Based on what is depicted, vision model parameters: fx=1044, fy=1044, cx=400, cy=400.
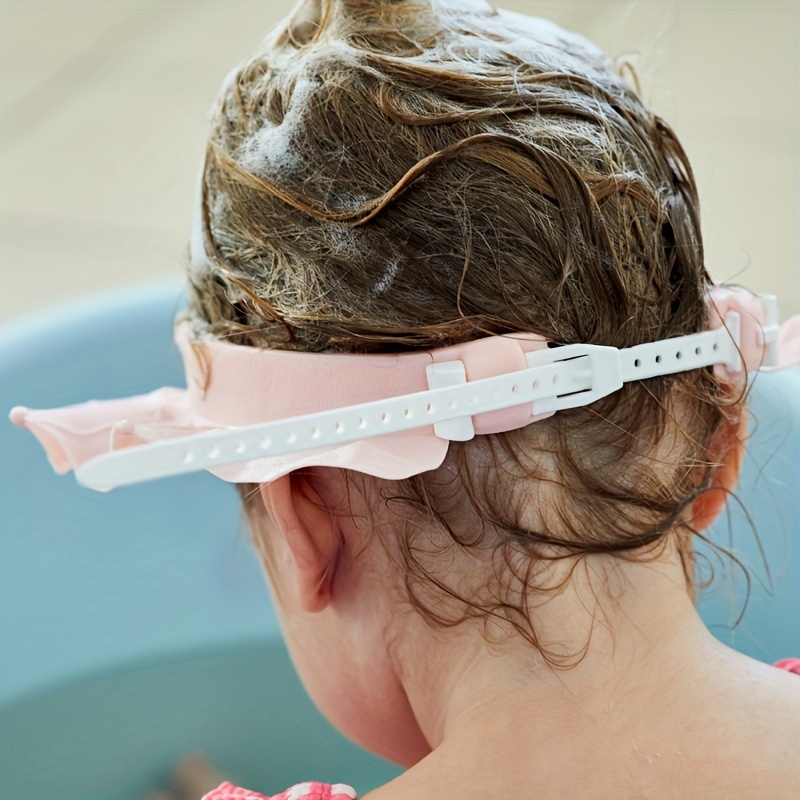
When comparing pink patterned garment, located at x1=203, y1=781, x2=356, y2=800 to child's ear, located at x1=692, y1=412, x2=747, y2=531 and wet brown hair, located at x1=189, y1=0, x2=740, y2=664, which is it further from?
child's ear, located at x1=692, y1=412, x2=747, y2=531

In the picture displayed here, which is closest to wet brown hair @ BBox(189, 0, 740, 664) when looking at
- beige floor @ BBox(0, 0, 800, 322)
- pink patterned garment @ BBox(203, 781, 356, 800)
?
pink patterned garment @ BBox(203, 781, 356, 800)

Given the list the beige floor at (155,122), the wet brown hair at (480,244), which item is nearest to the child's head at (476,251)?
the wet brown hair at (480,244)

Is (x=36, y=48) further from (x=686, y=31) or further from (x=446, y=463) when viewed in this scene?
(x=446, y=463)

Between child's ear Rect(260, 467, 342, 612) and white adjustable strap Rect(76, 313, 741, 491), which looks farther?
child's ear Rect(260, 467, 342, 612)

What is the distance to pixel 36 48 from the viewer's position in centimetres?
212

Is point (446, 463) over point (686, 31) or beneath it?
beneath

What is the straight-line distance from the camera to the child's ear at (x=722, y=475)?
71 centimetres

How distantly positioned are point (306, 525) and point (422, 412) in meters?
0.13

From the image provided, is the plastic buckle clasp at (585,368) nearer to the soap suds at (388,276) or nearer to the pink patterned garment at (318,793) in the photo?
the soap suds at (388,276)

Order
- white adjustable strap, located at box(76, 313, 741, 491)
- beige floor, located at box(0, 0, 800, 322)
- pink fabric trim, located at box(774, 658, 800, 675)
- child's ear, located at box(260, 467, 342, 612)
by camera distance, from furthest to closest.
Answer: beige floor, located at box(0, 0, 800, 322), pink fabric trim, located at box(774, 658, 800, 675), child's ear, located at box(260, 467, 342, 612), white adjustable strap, located at box(76, 313, 741, 491)

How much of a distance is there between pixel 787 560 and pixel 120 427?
2.34 ft

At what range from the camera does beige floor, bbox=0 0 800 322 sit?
1.59 meters

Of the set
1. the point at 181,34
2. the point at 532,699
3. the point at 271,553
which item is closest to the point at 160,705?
the point at 271,553

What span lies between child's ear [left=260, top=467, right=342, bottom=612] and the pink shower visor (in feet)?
0.14
